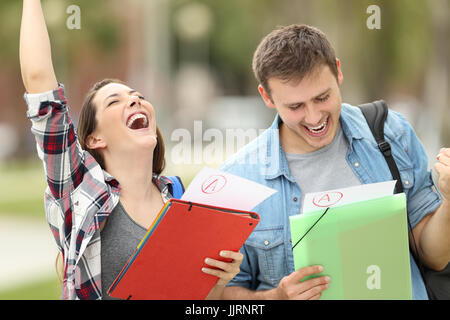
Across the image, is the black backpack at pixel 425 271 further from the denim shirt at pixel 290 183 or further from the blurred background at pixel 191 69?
the blurred background at pixel 191 69

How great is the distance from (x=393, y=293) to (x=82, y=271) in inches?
49.0

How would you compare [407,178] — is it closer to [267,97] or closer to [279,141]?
[279,141]

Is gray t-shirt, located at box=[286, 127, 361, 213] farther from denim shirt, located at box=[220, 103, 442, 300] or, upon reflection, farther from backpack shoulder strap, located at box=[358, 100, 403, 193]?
backpack shoulder strap, located at box=[358, 100, 403, 193]

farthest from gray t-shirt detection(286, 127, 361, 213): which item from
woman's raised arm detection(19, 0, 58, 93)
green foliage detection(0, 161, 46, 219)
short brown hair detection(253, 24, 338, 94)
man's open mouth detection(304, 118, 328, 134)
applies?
green foliage detection(0, 161, 46, 219)

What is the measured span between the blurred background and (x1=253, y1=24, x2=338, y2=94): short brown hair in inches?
18.8

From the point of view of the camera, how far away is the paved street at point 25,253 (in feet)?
23.1

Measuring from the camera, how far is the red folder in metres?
2.23

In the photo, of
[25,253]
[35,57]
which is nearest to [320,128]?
[35,57]

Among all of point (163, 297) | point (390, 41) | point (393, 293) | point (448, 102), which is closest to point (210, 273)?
point (163, 297)

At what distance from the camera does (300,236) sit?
2.30 metres

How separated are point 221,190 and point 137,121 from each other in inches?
26.6

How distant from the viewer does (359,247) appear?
7.63 feet
